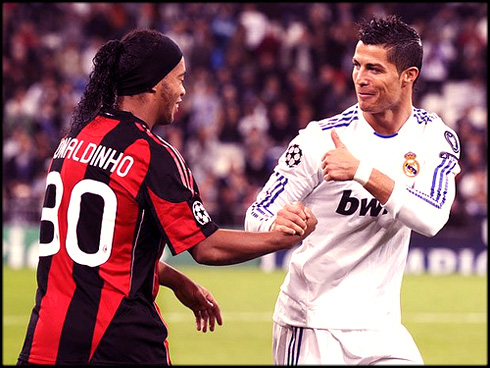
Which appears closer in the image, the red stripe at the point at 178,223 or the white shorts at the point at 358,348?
the red stripe at the point at 178,223

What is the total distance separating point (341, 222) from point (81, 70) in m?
15.3

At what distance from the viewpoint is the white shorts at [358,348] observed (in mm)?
4871

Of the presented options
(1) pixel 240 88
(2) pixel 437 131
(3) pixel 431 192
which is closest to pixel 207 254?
(3) pixel 431 192

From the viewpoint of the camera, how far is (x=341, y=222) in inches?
195

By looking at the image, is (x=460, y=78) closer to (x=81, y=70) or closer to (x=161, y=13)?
(x=161, y=13)

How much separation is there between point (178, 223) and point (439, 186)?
142cm

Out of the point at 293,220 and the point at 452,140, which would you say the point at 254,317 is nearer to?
the point at 452,140

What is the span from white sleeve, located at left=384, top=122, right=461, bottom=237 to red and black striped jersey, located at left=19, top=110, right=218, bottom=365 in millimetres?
1000

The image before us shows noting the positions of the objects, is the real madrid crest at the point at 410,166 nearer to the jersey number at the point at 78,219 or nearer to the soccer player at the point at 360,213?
the soccer player at the point at 360,213

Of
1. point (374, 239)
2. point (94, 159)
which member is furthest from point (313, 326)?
point (94, 159)

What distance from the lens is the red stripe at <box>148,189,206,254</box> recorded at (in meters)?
4.09

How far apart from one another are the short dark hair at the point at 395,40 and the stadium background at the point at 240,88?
11.4 meters

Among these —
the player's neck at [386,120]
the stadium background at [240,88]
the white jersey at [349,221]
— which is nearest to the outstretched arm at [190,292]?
the white jersey at [349,221]

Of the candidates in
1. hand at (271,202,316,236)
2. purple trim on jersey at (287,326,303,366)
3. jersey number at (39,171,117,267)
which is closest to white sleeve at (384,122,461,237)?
hand at (271,202,316,236)
